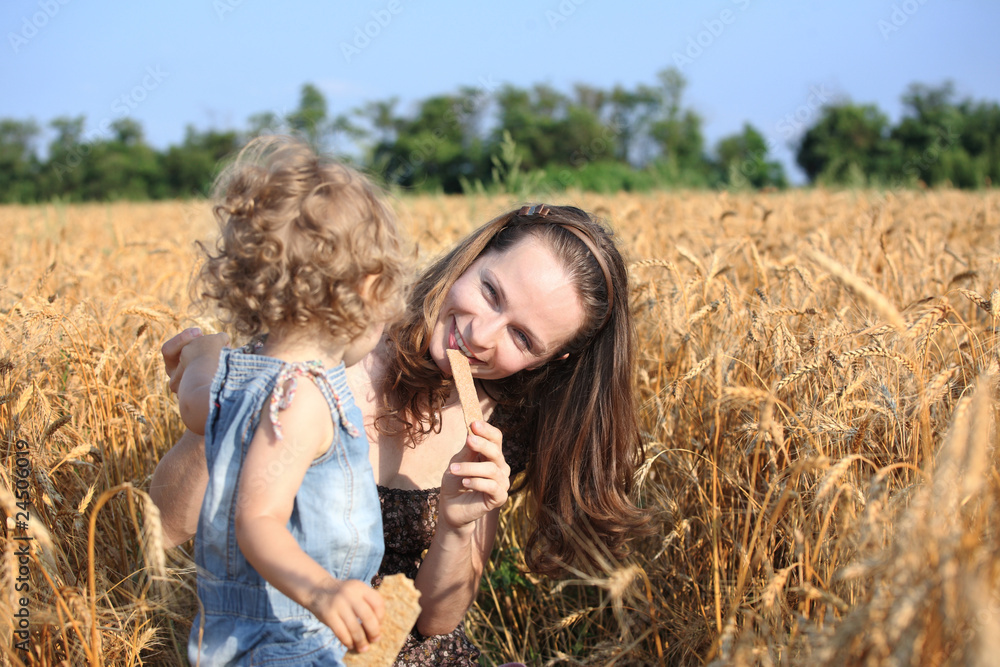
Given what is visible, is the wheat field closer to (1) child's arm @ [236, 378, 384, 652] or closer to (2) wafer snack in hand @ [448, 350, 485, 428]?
(1) child's arm @ [236, 378, 384, 652]

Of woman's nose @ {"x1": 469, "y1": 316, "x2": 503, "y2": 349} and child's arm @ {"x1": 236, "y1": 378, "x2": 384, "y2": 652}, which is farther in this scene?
woman's nose @ {"x1": 469, "y1": 316, "x2": 503, "y2": 349}

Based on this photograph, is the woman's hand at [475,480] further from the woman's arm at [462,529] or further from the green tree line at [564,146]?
the green tree line at [564,146]

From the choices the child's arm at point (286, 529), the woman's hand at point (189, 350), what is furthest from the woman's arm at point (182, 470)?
the child's arm at point (286, 529)

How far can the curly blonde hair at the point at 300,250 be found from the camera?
1.01m

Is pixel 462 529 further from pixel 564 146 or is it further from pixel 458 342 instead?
pixel 564 146

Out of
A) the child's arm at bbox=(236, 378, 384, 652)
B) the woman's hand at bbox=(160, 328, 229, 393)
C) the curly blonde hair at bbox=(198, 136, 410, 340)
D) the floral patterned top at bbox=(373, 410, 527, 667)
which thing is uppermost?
the curly blonde hair at bbox=(198, 136, 410, 340)

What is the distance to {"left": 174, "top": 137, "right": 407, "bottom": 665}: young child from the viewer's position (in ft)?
3.25

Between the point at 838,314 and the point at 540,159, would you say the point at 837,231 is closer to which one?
the point at 838,314

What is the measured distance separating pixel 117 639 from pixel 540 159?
3677 cm

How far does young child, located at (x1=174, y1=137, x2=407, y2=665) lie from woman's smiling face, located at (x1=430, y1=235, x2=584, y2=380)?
0.44m

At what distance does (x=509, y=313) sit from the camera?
1.57 m

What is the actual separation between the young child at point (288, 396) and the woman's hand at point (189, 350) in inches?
11.7

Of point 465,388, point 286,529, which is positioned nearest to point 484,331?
point 465,388

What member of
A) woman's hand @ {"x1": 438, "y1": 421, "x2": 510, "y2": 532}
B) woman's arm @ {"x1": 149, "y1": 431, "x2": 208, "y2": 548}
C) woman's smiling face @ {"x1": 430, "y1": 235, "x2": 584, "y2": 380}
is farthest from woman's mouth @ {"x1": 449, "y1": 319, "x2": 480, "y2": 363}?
woman's arm @ {"x1": 149, "y1": 431, "x2": 208, "y2": 548}
